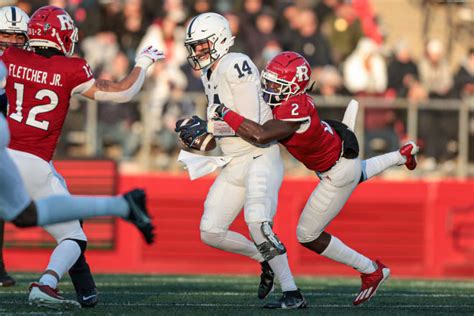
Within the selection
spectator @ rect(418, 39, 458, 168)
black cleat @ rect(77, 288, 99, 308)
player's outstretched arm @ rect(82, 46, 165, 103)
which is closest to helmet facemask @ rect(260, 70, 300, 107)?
player's outstretched arm @ rect(82, 46, 165, 103)

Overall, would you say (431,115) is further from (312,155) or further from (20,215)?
(20,215)

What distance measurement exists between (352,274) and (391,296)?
4613mm

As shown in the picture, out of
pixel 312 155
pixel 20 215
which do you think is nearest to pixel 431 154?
pixel 312 155

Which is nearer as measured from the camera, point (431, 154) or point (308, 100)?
point (308, 100)

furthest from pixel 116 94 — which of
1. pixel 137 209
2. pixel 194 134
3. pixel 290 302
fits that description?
pixel 290 302

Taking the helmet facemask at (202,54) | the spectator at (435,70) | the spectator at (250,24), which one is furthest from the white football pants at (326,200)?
the spectator at (435,70)

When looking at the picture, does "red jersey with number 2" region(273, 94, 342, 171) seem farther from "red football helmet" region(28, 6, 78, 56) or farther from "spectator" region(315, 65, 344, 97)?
"spectator" region(315, 65, 344, 97)

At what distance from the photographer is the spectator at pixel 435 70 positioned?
49.4 ft

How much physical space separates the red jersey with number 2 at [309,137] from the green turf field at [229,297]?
1016mm

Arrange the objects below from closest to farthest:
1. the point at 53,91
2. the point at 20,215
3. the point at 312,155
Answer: the point at 20,215 → the point at 53,91 → the point at 312,155

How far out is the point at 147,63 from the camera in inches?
315

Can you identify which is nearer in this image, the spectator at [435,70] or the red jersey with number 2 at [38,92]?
the red jersey with number 2 at [38,92]

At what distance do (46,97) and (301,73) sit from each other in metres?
1.71

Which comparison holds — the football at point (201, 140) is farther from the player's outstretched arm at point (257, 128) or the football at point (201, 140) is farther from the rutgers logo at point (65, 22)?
the rutgers logo at point (65, 22)
